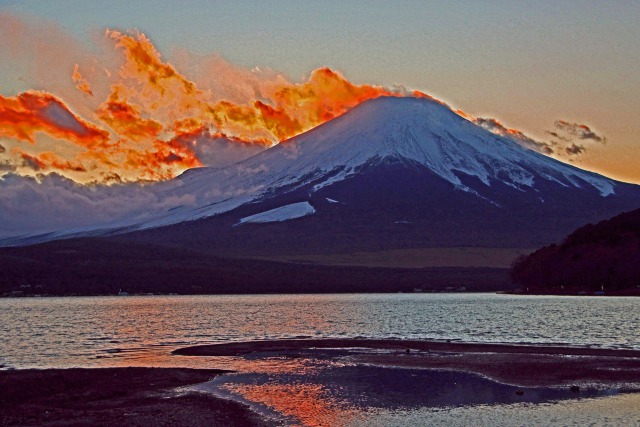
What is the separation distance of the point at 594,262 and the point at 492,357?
85.3 m

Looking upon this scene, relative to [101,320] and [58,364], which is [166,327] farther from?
[58,364]

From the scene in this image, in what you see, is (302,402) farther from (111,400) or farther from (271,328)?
(271,328)

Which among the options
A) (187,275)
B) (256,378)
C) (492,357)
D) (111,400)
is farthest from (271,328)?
(187,275)

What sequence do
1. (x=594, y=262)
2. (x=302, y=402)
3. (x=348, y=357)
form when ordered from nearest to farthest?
(x=302, y=402) < (x=348, y=357) < (x=594, y=262)

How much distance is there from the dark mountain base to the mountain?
33.8 meters

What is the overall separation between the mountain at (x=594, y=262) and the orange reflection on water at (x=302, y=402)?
91700mm

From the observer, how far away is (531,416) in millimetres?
30234

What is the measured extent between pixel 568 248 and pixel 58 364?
101013 millimetres

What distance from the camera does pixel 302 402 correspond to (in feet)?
109

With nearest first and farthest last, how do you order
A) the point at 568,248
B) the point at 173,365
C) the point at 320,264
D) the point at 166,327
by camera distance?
the point at 173,365
the point at 166,327
the point at 568,248
the point at 320,264

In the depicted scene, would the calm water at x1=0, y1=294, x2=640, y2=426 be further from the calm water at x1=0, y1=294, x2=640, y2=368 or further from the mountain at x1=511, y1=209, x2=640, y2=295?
the mountain at x1=511, y1=209, x2=640, y2=295

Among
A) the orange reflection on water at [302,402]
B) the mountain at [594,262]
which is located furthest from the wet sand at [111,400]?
the mountain at [594,262]

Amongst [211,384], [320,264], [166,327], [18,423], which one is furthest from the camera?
[320,264]

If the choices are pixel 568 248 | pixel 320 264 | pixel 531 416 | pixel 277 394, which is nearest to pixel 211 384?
pixel 277 394
